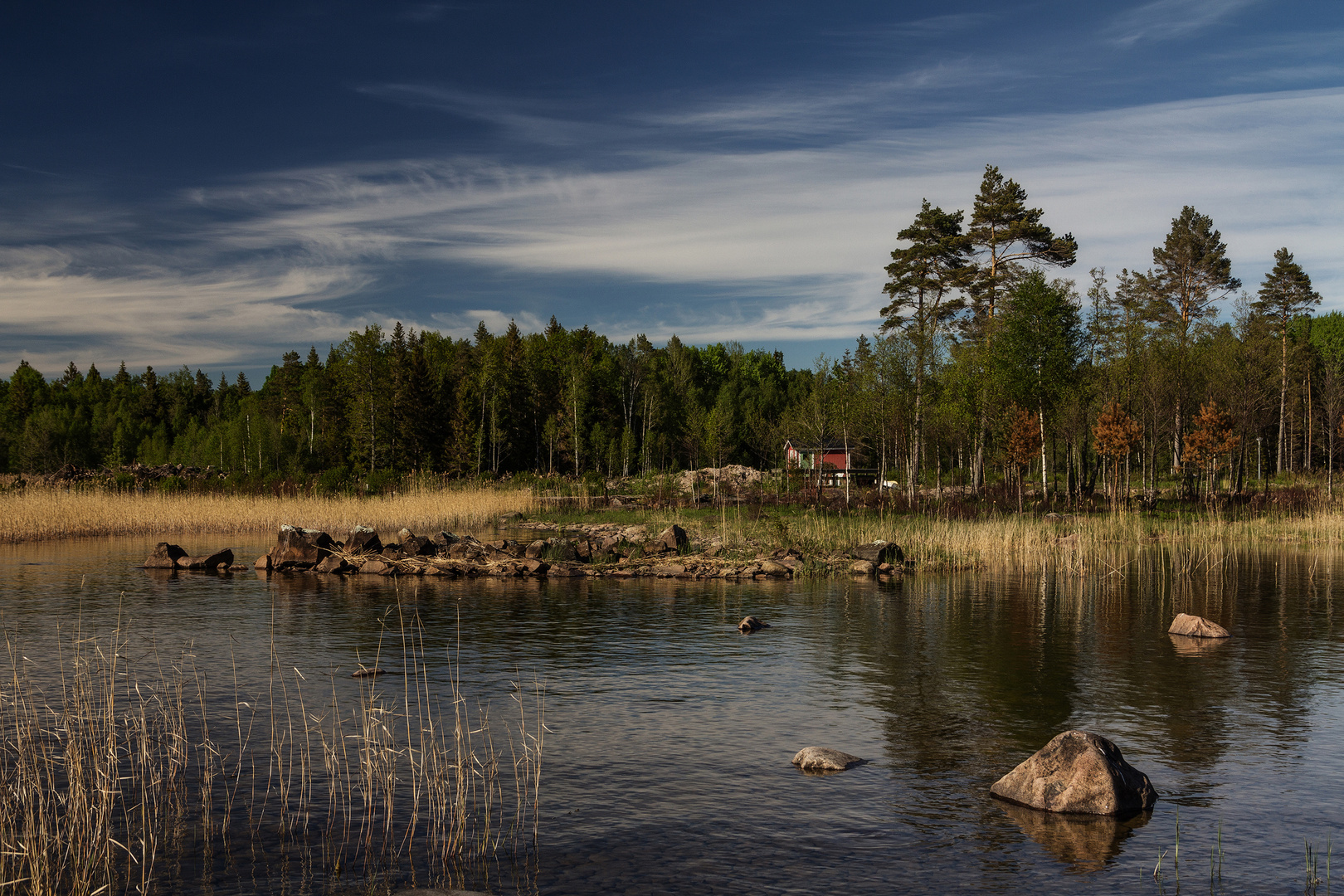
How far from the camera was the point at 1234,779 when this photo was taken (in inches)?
428

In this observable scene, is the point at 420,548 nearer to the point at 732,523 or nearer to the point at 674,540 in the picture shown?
the point at 674,540

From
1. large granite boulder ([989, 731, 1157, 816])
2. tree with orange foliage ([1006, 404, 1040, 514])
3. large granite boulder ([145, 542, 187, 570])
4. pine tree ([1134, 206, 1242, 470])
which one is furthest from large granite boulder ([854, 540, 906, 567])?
pine tree ([1134, 206, 1242, 470])

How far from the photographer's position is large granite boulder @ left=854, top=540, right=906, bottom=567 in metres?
31.4

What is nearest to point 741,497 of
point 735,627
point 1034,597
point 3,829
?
point 1034,597

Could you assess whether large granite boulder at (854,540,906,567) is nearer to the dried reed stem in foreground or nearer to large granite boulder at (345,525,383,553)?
large granite boulder at (345,525,383,553)

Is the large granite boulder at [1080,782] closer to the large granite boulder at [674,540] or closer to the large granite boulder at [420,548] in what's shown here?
the large granite boulder at [674,540]

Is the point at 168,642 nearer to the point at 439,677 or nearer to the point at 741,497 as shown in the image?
the point at 439,677

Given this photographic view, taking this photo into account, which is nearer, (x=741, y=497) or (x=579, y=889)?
(x=579, y=889)

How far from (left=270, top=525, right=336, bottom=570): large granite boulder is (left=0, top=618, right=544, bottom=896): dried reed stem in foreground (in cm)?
1764

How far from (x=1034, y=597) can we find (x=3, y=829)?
2335 cm

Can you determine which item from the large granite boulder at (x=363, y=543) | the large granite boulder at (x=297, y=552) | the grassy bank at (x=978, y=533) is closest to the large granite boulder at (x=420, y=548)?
the large granite boulder at (x=363, y=543)

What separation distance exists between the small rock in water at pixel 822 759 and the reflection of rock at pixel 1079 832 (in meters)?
1.90

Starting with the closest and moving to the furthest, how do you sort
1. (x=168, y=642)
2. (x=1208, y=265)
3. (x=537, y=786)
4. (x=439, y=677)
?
1. (x=537, y=786)
2. (x=439, y=677)
3. (x=168, y=642)
4. (x=1208, y=265)

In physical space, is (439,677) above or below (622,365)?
below
